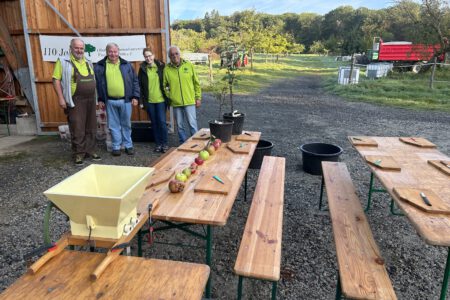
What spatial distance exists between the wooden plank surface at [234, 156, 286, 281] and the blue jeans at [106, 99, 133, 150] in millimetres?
2889

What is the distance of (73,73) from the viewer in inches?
188

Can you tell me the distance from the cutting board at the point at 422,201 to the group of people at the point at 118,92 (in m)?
3.69

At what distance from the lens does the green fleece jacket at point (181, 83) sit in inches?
204

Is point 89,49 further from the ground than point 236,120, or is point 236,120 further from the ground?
point 89,49

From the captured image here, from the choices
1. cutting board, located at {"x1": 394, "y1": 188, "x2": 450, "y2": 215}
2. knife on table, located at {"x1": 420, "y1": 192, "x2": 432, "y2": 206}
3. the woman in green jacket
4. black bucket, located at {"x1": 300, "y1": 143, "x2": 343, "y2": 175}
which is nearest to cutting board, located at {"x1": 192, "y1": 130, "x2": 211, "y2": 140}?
black bucket, located at {"x1": 300, "y1": 143, "x2": 343, "y2": 175}

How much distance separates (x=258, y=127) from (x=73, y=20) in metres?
4.14

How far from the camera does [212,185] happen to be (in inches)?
90.7

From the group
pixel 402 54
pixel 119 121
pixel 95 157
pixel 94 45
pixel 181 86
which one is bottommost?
pixel 95 157

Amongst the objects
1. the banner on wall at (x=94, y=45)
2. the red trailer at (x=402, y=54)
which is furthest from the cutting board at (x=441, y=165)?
the red trailer at (x=402, y=54)

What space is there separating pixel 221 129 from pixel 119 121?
8.81 feet

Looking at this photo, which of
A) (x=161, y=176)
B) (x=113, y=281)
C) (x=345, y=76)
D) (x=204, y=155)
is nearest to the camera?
(x=113, y=281)

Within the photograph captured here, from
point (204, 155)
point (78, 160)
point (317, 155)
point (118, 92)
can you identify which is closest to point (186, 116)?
point (118, 92)

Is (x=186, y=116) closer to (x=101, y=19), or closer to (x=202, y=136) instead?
(x=202, y=136)

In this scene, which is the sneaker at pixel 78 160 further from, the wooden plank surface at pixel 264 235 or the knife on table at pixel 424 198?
the knife on table at pixel 424 198
